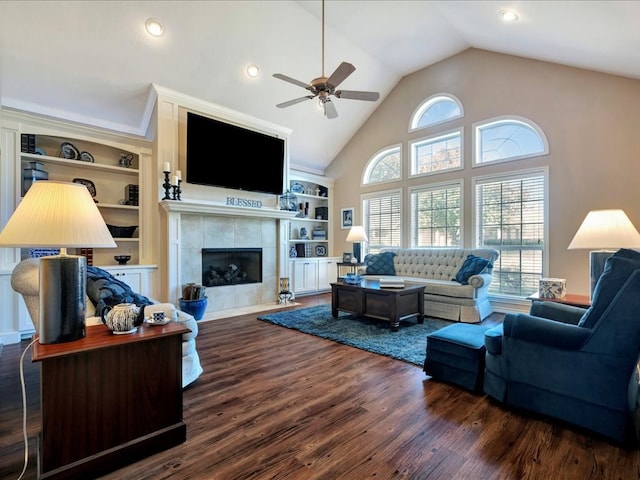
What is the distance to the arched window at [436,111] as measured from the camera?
5.86 meters

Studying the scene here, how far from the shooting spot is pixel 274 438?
6.21 feet

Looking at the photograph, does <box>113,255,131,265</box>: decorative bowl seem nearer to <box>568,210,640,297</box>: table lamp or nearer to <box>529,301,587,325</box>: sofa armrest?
<box>529,301,587,325</box>: sofa armrest

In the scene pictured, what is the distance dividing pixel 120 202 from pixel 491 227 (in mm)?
6120

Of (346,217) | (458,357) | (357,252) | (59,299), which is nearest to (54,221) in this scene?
(59,299)

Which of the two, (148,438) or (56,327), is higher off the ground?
(56,327)

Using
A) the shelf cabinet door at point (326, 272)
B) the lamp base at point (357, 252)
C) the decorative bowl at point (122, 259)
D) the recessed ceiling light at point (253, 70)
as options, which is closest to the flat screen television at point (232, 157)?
the recessed ceiling light at point (253, 70)

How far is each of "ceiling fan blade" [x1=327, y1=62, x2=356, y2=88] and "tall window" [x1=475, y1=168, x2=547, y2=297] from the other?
343cm

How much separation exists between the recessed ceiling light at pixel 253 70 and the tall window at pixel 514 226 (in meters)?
4.18

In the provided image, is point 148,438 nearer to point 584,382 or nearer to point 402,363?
point 402,363

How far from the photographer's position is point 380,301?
4180 millimetres

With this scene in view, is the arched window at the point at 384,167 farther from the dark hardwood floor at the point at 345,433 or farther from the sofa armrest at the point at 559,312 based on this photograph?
the dark hardwood floor at the point at 345,433

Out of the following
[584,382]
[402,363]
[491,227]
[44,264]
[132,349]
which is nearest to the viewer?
[44,264]

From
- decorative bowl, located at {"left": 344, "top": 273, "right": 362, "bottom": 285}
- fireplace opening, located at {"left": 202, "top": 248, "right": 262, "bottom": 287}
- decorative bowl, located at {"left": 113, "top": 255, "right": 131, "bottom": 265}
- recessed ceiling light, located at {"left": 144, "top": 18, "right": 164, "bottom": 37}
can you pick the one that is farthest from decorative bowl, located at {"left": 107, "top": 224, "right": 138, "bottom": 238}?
decorative bowl, located at {"left": 344, "top": 273, "right": 362, "bottom": 285}

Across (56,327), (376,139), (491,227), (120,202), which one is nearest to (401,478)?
(56,327)
